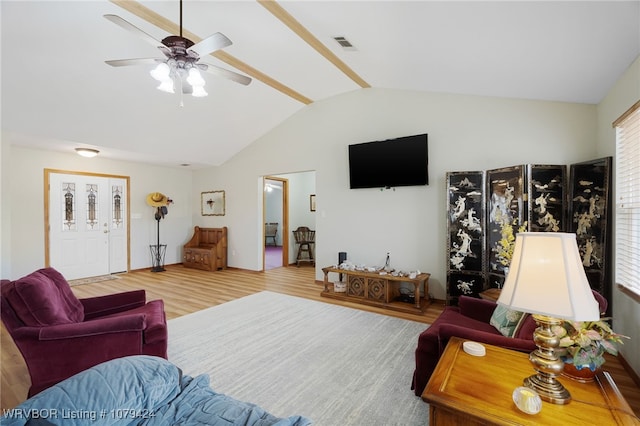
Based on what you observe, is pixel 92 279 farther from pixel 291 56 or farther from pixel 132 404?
pixel 132 404

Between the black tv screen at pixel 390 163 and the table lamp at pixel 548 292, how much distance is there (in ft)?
10.4

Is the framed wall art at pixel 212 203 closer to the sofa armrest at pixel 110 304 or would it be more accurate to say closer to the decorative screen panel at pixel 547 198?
the sofa armrest at pixel 110 304

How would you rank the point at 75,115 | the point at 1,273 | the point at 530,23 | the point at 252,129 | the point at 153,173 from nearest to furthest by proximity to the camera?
the point at 530,23, the point at 75,115, the point at 1,273, the point at 252,129, the point at 153,173

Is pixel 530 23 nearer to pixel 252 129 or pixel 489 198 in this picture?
pixel 489 198

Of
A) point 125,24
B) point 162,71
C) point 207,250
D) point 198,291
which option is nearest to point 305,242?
point 207,250

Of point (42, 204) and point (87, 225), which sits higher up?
point (42, 204)

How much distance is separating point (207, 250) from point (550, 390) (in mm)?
6514

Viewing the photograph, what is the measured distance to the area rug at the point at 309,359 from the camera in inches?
78.0

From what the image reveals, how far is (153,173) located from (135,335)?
5.70 metres

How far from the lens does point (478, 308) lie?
8.09ft

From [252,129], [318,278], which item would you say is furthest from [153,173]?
[318,278]

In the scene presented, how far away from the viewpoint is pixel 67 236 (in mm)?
5562

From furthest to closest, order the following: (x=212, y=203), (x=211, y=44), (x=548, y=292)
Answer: (x=212, y=203), (x=211, y=44), (x=548, y=292)

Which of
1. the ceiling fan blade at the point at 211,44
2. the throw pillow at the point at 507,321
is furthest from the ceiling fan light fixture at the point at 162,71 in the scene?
the throw pillow at the point at 507,321
